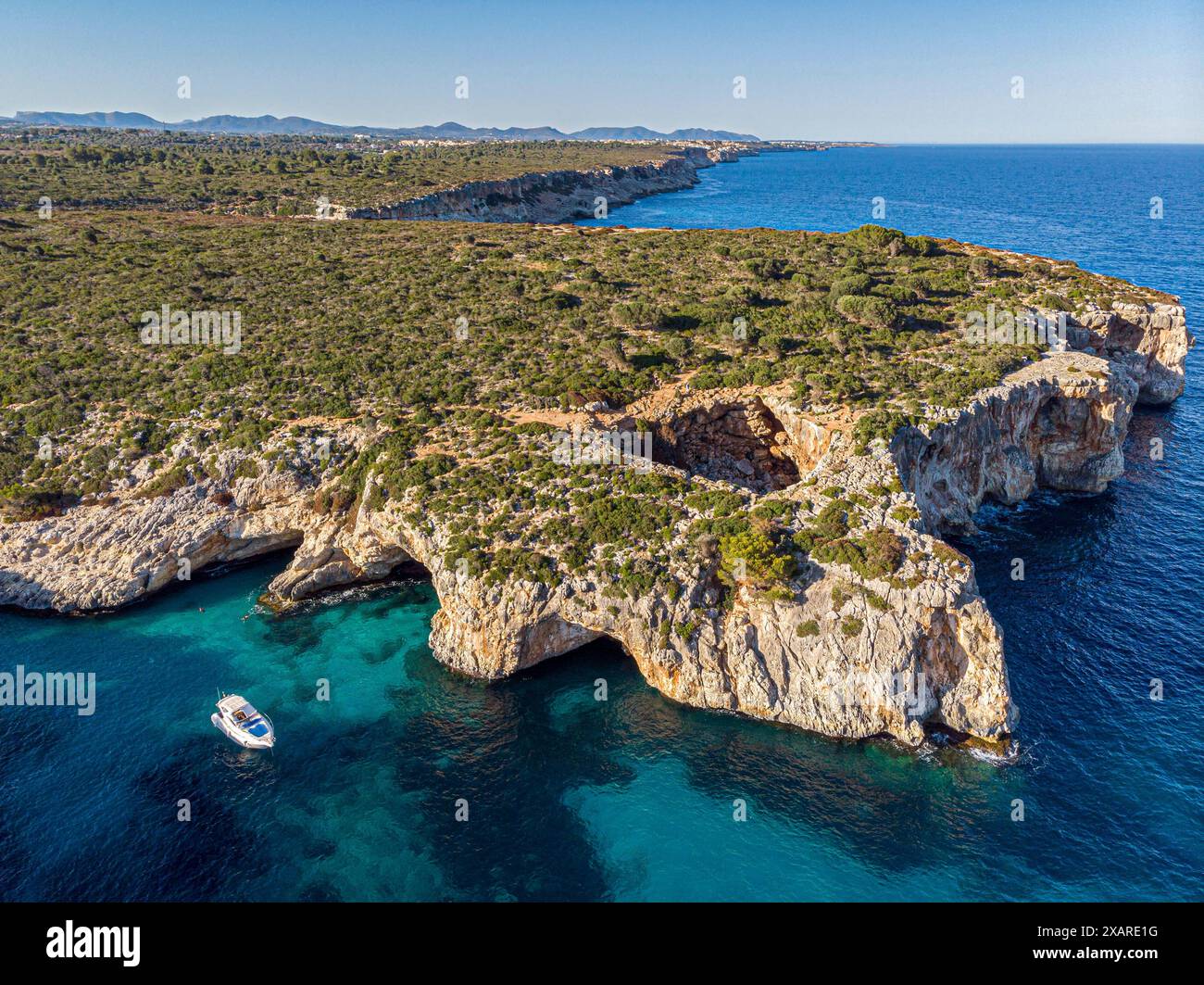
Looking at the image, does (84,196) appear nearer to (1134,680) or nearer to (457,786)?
(457,786)

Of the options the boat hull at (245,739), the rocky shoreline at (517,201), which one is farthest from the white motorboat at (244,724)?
the rocky shoreline at (517,201)

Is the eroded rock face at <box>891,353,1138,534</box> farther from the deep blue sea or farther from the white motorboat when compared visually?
the white motorboat

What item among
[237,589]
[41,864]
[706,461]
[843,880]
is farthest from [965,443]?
[41,864]

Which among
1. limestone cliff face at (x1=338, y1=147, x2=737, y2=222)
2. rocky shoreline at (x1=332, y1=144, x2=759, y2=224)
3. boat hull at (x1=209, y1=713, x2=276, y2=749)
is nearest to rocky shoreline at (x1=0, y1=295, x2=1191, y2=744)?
boat hull at (x1=209, y1=713, x2=276, y2=749)

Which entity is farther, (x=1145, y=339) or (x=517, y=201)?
(x=517, y=201)

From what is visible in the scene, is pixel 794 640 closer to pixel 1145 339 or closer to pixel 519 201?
pixel 1145 339

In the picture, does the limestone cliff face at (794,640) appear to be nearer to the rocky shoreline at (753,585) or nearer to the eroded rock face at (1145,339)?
the rocky shoreline at (753,585)

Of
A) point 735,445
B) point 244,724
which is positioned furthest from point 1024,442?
point 244,724
